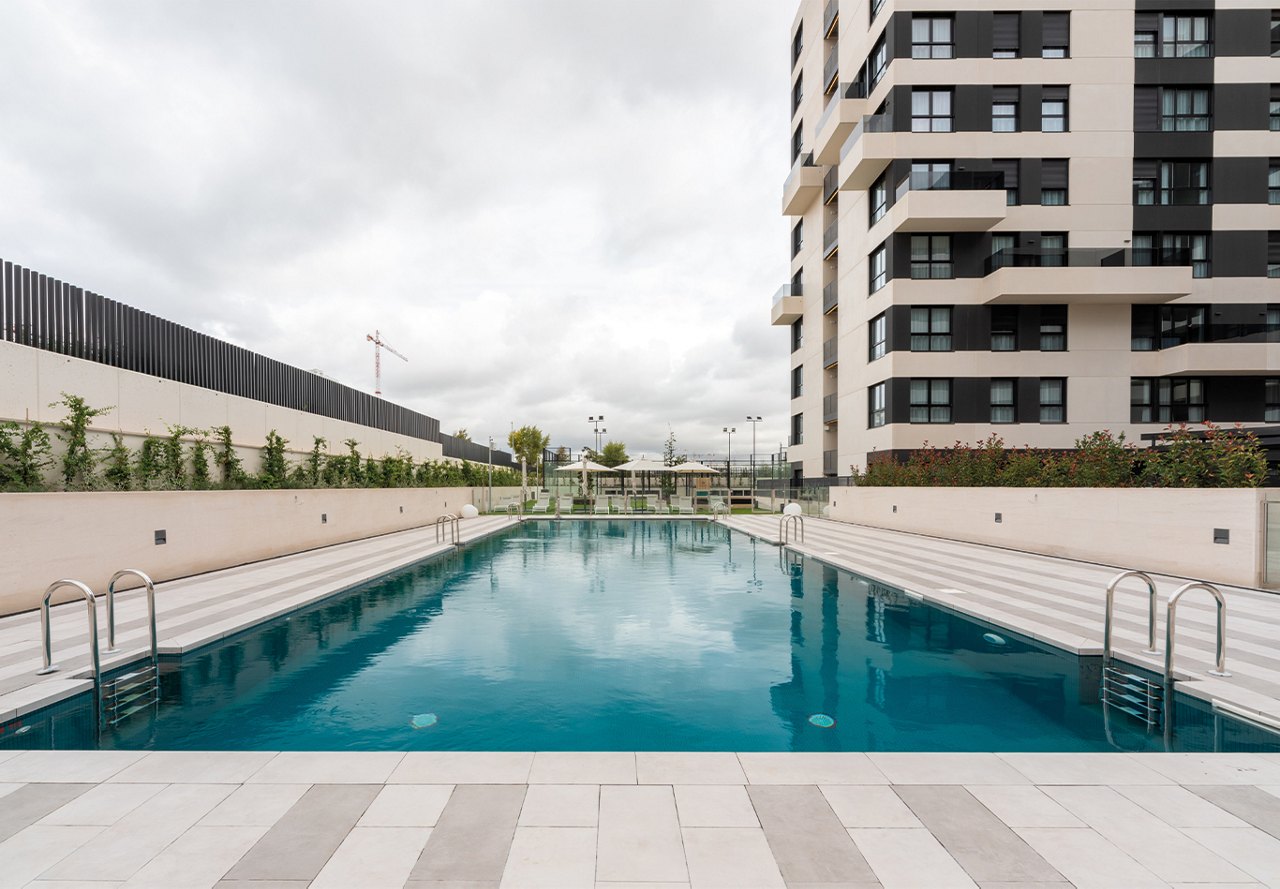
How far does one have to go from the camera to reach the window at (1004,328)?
68.0 feet

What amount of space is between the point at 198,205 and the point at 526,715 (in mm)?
15515

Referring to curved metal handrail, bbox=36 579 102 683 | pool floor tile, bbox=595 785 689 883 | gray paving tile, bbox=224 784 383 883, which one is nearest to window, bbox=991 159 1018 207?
pool floor tile, bbox=595 785 689 883

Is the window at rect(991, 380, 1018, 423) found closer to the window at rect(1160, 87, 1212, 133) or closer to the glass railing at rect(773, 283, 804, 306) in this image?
the window at rect(1160, 87, 1212, 133)

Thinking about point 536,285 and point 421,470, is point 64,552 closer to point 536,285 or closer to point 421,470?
point 421,470

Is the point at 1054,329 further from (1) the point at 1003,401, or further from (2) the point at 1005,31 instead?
(2) the point at 1005,31

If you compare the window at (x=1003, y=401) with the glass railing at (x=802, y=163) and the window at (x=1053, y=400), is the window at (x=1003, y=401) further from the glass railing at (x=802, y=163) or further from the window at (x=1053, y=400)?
the glass railing at (x=802, y=163)

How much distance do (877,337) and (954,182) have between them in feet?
19.5

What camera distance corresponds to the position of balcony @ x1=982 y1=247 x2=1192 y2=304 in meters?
19.4

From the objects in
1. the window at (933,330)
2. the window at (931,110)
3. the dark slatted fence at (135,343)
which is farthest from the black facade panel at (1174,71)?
the dark slatted fence at (135,343)

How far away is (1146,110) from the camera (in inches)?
796

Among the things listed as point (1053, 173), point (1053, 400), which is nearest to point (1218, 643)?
point (1053, 400)

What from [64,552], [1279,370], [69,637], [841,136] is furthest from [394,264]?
[1279,370]

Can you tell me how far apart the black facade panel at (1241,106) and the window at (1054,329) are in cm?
840

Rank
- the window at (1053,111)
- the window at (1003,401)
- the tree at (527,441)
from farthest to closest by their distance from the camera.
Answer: the tree at (527,441)
the window at (1003,401)
the window at (1053,111)
